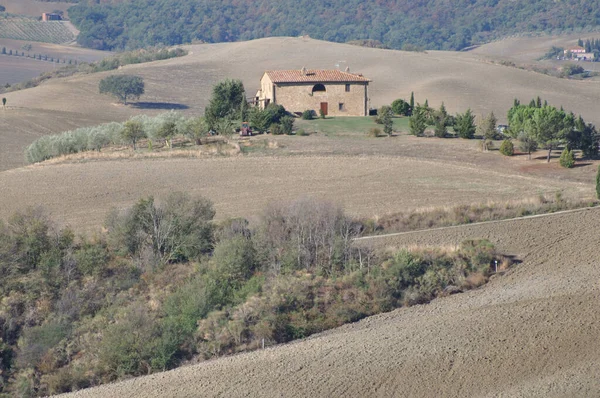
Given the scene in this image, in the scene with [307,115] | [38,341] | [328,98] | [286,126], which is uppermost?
[328,98]

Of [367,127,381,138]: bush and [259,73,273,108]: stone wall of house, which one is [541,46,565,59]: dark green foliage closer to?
[259,73,273,108]: stone wall of house

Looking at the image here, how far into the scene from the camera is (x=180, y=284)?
27688 mm

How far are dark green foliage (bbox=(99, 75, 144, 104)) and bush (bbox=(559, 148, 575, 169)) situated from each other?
1850 inches

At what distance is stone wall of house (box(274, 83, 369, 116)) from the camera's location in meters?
58.4

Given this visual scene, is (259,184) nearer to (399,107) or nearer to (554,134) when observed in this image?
(554,134)

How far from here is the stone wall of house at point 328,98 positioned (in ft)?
192

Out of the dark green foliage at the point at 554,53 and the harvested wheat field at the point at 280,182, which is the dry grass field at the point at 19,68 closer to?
the harvested wheat field at the point at 280,182

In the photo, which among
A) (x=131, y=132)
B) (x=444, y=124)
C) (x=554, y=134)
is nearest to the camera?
(x=554, y=134)

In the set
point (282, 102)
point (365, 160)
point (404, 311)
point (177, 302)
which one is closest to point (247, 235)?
point (177, 302)

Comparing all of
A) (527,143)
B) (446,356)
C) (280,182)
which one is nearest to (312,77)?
(527,143)

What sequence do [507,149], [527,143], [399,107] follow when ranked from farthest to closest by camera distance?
[399,107] < [507,149] < [527,143]

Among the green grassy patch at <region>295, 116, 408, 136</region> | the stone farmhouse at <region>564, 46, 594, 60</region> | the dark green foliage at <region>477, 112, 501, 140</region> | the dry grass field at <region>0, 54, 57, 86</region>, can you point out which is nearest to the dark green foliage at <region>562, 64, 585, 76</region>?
the stone farmhouse at <region>564, 46, 594, 60</region>

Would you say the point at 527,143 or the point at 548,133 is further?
the point at 527,143

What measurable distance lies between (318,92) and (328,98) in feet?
2.37
